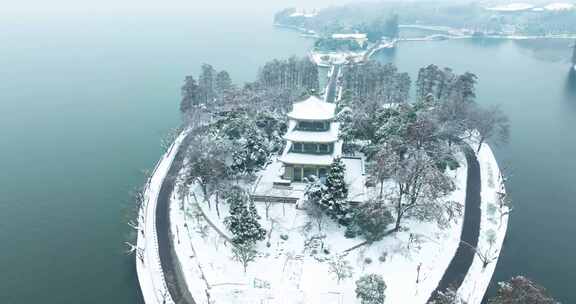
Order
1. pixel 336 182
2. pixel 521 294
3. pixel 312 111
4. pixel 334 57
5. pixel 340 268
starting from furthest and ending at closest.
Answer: pixel 334 57, pixel 312 111, pixel 336 182, pixel 340 268, pixel 521 294

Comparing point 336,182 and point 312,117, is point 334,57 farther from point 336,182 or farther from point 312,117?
point 336,182

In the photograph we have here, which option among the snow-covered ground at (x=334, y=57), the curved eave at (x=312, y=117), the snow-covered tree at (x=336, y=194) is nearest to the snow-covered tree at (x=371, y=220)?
the snow-covered tree at (x=336, y=194)

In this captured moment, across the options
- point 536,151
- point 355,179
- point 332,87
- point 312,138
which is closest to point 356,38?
point 332,87

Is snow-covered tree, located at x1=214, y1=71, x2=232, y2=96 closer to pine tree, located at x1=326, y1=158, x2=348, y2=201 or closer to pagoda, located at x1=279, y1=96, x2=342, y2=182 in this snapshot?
pagoda, located at x1=279, y1=96, x2=342, y2=182

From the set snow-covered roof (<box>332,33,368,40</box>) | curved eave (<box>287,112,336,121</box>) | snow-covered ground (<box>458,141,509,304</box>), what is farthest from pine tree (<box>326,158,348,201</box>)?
snow-covered roof (<box>332,33,368,40</box>)

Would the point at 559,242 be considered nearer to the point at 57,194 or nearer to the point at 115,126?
the point at 57,194

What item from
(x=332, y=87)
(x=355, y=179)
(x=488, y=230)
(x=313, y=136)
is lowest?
(x=488, y=230)
